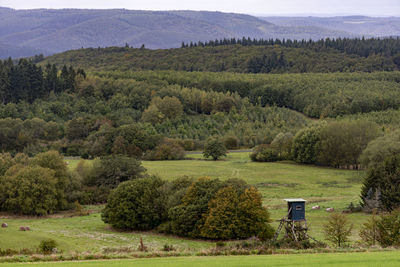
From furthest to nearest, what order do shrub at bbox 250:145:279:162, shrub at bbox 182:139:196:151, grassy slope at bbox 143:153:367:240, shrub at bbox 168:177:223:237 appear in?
shrub at bbox 182:139:196:151, shrub at bbox 250:145:279:162, grassy slope at bbox 143:153:367:240, shrub at bbox 168:177:223:237

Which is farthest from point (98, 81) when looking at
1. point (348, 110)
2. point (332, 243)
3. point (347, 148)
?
point (332, 243)

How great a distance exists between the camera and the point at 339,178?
7725 centimetres

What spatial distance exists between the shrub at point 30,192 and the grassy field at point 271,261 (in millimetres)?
32370

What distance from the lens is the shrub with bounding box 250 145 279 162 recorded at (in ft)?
306

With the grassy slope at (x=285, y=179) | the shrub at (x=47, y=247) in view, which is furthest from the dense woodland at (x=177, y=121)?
the shrub at (x=47, y=247)

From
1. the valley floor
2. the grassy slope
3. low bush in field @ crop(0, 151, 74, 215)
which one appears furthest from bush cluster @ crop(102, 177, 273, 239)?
low bush in field @ crop(0, 151, 74, 215)

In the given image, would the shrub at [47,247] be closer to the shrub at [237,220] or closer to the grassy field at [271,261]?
the grassy field at [271,261]

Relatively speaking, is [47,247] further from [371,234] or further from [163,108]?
[163,108]

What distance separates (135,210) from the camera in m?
49.3

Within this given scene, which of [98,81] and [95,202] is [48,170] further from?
[98,81]

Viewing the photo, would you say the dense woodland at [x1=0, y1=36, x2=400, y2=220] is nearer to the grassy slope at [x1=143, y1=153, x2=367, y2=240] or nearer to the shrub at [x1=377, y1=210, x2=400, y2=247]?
the grassy slope at [x1=143, y1=153, x2=367, y2=240]

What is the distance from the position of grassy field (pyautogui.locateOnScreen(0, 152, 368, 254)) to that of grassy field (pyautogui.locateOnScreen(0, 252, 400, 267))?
21.4ft

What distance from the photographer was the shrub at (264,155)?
9319cm

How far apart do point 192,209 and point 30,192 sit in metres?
20.2
